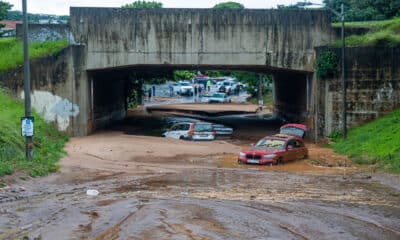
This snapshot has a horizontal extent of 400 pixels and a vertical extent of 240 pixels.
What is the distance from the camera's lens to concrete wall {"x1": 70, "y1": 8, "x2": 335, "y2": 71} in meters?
39.7

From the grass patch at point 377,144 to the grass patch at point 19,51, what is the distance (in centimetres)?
1646

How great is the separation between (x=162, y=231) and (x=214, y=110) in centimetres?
5272

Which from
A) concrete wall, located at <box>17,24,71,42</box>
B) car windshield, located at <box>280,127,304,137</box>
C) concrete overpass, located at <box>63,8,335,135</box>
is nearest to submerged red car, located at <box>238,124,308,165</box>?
car windshield, located at <box>280,127,304,137</box>

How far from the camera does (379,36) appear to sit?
38062 mm

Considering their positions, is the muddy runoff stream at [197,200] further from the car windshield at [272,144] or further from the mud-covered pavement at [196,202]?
the car windshield at [272,144]

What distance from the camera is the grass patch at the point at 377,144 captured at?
95.1 ft

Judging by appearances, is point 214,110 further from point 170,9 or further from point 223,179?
point 223,179

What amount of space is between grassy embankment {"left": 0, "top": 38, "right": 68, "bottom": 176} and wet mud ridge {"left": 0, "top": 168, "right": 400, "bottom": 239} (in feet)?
4.02

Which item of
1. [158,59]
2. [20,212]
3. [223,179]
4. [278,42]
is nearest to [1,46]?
[158,59]

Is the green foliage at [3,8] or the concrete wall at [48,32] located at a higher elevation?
the green foliage at [3,8]

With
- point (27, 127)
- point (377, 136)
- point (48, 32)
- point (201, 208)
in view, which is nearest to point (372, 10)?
point (377, 136)

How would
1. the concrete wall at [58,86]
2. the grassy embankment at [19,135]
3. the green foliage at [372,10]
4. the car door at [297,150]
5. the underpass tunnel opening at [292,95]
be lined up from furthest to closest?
the green foliage at [372,10] < the underpass tunnel opening at [292,95] < the concrete wall at [58,86] < the car door at [297,150] < the grassy embankment at [19,135]

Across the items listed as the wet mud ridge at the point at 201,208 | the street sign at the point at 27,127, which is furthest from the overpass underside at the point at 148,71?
the wet mud ridge at the point at 201,208

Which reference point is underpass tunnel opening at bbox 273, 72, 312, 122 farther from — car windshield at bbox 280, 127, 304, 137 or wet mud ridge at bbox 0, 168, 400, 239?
wet mud ridge at bbox 0, 168, 400, 239
